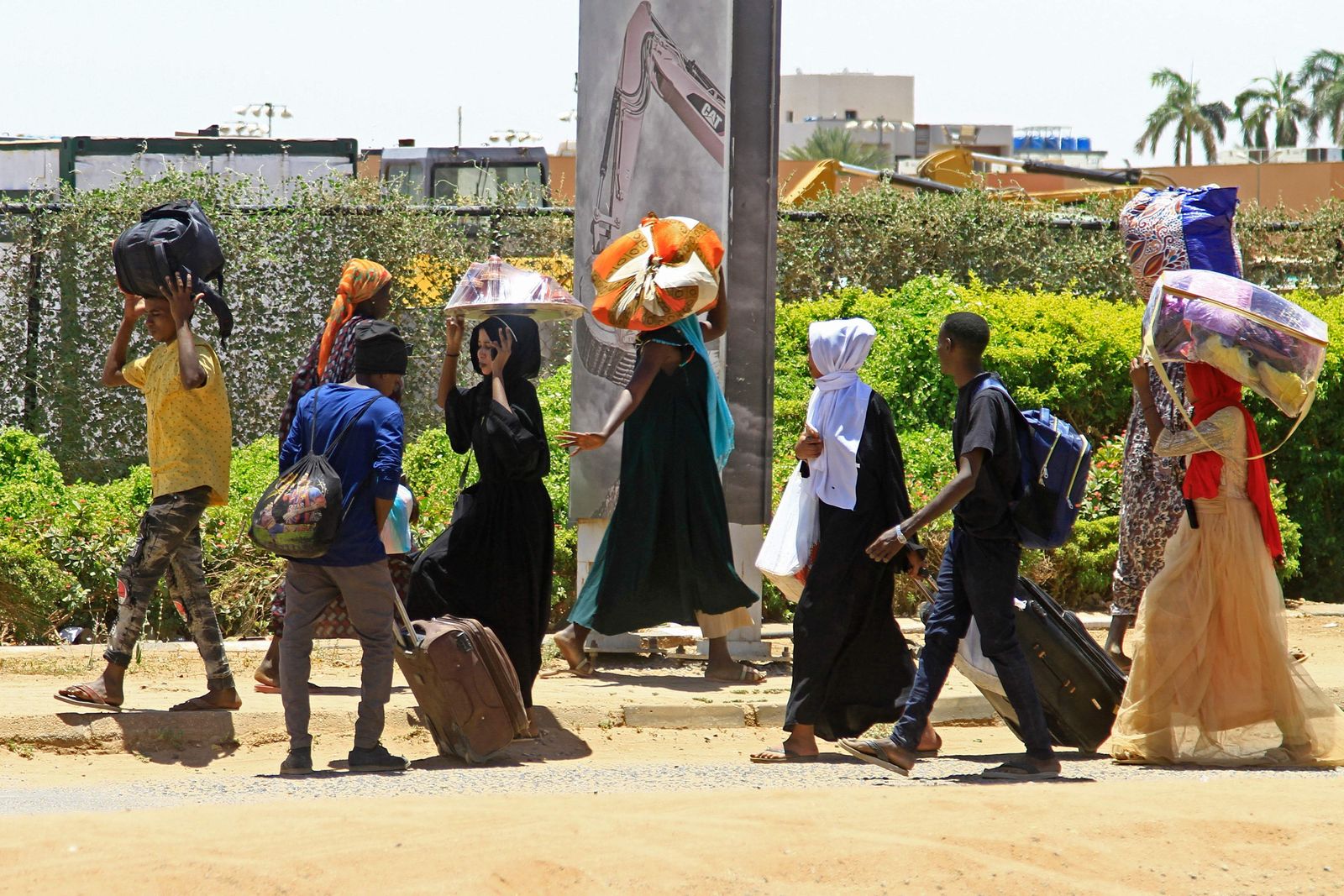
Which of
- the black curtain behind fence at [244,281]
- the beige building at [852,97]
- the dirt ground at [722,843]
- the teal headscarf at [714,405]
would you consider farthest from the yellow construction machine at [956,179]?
the beige building at [852,97]

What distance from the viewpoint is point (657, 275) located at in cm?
705

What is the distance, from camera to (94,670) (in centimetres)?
744

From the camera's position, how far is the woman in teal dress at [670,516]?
7043 mm

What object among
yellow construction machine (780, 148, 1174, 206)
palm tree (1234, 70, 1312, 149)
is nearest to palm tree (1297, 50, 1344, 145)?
palm tree (1234, 70, 1312, 149)

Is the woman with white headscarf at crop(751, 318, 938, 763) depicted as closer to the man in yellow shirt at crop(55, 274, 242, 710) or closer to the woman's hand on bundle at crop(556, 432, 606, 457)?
the woman's hand on bundle at crop(556, 432, 606, 457)

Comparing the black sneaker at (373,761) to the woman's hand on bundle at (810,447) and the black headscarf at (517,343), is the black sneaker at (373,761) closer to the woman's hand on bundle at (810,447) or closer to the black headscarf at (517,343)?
the black headscarf at (517,343)

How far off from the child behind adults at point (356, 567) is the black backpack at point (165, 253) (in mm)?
837

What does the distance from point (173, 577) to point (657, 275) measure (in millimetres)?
2492

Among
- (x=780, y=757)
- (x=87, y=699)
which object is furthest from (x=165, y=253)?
(x=780, y=757)

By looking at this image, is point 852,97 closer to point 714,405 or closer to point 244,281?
point 244,281

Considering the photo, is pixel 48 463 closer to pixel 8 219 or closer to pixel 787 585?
pixel 8 219

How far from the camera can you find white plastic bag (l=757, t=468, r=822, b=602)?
6.05 metres

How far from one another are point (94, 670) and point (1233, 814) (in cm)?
529

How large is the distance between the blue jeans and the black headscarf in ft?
6.10
